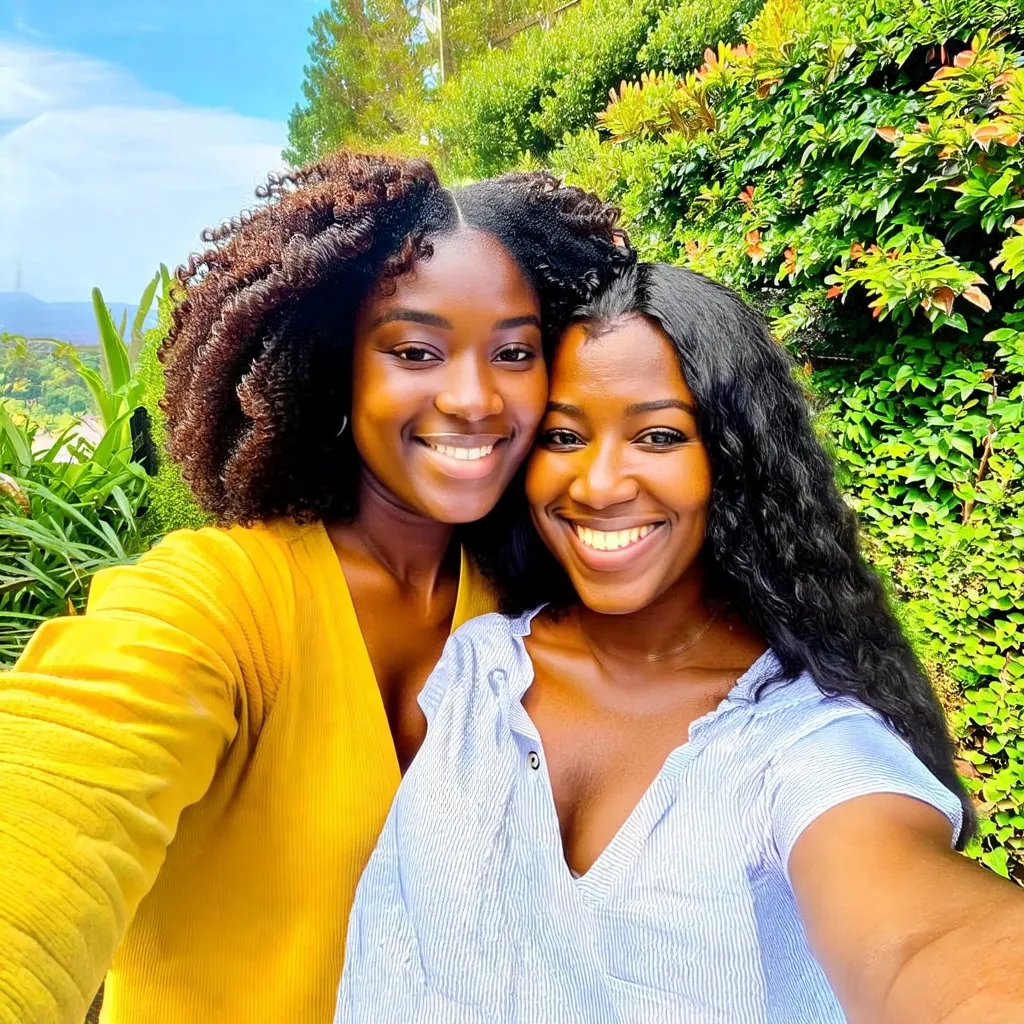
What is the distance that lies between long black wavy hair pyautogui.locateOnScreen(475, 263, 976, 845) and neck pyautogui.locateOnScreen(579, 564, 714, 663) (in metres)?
0.05

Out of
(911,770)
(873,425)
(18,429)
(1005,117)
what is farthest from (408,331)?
(18,429)

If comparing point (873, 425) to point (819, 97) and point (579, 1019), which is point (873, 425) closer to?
point (819, 97)

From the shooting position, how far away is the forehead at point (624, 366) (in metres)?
1.39

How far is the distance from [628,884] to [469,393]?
91cm

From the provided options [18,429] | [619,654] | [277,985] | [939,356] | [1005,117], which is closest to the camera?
[277,985]

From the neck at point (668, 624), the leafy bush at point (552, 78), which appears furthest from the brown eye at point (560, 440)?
the leafy bush at point (552, 78)

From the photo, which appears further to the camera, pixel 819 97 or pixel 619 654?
pixel 819 97

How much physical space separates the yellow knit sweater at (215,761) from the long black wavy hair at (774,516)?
0.79 m

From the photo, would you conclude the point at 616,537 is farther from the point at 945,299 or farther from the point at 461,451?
the point at 945,299

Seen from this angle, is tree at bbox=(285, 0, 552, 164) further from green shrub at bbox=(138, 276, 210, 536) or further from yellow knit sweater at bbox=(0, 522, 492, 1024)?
yellow knit sweater at bbox=(0, 522, 492, 1024)

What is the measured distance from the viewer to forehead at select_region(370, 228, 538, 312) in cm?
147

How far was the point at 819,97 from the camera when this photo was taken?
2.84m

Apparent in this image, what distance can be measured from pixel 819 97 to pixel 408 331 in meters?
2.30

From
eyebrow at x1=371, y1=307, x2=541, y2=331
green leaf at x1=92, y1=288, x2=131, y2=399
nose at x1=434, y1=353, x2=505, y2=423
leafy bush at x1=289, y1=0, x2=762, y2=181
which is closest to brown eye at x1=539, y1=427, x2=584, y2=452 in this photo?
nose at x1=434, y1=353, x2=505, y2=423
